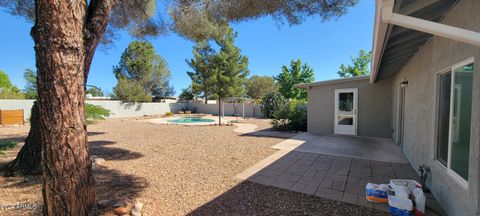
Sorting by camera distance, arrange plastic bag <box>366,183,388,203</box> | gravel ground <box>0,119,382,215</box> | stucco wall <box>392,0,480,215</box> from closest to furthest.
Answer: stucco wall <box>392,0,480,215</box> → gravel ground <box>0,119,382,215</box> → plastic bag <box>366,183,388,203</box>

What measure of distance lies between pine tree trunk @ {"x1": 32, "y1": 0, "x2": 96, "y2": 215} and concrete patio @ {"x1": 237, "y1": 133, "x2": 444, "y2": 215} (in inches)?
101

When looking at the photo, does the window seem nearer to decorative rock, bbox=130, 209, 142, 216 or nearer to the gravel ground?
the gravel ground

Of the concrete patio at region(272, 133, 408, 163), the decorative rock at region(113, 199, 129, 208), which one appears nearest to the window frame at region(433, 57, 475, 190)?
the concrete patio at region(272, 133, 408, 163)

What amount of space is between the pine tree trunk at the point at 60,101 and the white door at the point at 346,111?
8.39 metres

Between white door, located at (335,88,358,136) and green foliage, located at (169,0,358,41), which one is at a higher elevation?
green foliage, located at (169,0,358,41)

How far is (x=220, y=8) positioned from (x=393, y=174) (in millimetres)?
4900

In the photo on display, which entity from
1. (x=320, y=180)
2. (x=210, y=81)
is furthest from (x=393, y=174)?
(x=210, y=81)

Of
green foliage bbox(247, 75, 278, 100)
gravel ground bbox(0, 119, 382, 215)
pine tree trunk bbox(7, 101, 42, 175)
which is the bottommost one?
gravel ground bbox(0, 119, 382, 215)

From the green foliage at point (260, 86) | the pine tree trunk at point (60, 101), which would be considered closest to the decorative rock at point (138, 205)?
the pine tree trunk at point (60, 101)

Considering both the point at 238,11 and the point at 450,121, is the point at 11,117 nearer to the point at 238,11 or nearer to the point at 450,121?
the point at 238,11

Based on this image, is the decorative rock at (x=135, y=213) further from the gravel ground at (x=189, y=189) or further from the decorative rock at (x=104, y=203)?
the decorative rock at (x=104, y=203)

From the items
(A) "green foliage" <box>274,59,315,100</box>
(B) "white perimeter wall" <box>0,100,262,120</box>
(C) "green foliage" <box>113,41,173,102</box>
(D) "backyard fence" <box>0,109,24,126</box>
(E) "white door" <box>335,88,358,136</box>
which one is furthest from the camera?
(A) "green foliage" <box>274,59,315,100</box>

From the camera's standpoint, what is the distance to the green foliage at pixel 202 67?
20422mm

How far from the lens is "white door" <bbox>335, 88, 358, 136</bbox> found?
8109mm
